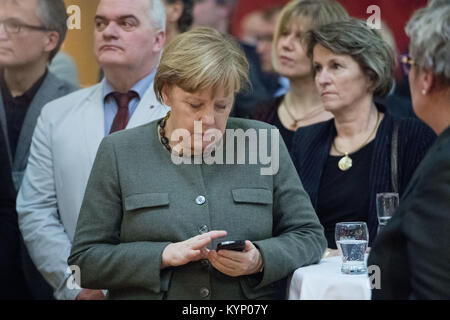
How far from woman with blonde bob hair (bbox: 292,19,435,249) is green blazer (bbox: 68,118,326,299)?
0.92 m

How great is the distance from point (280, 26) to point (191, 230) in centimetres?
228

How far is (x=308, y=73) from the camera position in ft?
15.4

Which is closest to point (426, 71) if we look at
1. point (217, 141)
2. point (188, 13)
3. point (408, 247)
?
point (408, 247)

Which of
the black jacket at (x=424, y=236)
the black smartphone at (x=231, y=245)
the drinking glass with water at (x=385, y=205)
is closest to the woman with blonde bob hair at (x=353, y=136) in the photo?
the drinking glass with water at (x=385, y=205)

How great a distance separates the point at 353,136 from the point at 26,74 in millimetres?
1907

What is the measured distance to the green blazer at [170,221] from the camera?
2.82 m

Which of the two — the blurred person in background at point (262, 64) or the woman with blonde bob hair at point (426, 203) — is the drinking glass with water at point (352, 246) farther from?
the blurred person in background at point (262, 64)

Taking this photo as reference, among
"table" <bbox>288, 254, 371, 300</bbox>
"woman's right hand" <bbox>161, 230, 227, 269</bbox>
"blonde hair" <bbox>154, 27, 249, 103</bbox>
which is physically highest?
"blonde hair" <bbox>154, 27, 249, 103</bbox>

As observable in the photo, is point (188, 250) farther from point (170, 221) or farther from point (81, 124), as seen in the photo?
point (81, 124)

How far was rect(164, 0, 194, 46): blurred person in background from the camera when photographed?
5.05 meters

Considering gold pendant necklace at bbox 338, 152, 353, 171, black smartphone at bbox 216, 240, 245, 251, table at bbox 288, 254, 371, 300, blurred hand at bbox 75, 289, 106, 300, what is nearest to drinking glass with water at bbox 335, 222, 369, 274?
table at bbox 288, 254, 371, 300

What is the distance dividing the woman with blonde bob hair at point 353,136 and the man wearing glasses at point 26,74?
1.46 meters

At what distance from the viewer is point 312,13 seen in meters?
4.64

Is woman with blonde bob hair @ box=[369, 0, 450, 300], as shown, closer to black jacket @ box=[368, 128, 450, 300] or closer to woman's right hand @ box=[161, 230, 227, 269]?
black jacket @ box=[368, 128, 450, 300]
